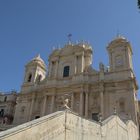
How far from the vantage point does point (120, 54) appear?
26.6 m

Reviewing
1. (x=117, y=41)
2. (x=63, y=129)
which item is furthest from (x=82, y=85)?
(x=63, y=129)

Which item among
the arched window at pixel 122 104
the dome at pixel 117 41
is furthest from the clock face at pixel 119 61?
the arched window at pixel 122 104

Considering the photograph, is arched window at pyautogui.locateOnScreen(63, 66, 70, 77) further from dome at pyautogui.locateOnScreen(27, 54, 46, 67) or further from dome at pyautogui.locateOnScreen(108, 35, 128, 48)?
dome at pyautogui.locateOnScreen(108, 35, 128, 48)

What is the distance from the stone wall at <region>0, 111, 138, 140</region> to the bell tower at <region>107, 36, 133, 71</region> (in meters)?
14.6

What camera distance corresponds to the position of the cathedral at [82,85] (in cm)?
2383

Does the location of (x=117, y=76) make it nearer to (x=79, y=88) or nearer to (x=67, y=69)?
(x=79, y=88)

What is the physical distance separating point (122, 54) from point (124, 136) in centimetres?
1468

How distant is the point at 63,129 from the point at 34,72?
24850 mm

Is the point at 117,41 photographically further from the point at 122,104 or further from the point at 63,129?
the point at 63,129

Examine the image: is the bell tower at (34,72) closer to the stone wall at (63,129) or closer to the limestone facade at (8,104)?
the limestone facade at (8,104)

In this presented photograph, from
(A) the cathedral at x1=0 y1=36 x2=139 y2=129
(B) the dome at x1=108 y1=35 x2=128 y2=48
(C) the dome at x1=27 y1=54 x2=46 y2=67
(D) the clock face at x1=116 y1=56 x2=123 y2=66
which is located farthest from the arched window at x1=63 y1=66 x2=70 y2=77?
(D) the clock face at x1=116 y1=56 x2=123 y2=66

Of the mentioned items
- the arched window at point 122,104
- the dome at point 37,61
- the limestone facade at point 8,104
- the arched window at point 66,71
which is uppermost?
the dome at point 37,61

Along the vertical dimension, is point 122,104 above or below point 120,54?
below

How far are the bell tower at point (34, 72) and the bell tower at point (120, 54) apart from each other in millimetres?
11513
